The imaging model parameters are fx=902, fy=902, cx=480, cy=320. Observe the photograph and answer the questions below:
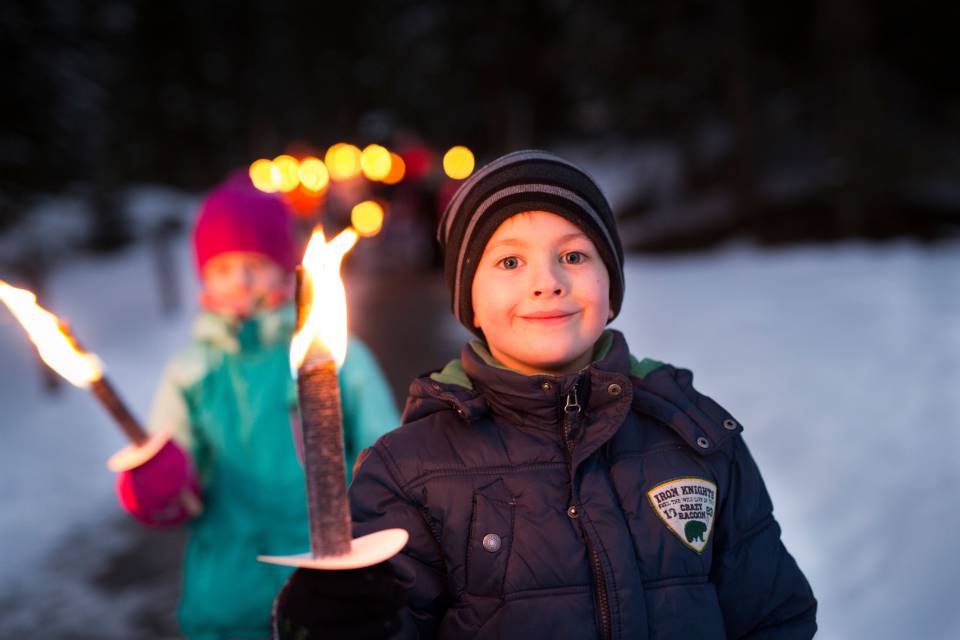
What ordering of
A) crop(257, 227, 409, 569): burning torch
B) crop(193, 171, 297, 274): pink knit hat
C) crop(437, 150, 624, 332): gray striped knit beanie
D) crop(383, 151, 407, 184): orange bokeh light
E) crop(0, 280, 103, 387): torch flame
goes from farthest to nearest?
→ crop(383, 151, 407, 184): orange bokeh light → crop(193, 171, 297, 274): pink knit hat → crop(437, 150, 624, 332): gray striped knit beanie → crop(0, 280, 103, 387): torch flame → crop(257, 227, 409, 569): burning torch

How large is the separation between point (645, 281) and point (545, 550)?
14122 mm

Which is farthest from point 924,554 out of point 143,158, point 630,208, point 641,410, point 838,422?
point 143,158

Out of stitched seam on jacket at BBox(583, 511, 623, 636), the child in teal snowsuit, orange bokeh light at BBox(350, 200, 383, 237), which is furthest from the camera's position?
orange bokeh light at BBox(350, 200, 383, 237)

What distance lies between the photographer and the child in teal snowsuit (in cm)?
304

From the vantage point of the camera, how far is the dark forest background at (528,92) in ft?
36.6

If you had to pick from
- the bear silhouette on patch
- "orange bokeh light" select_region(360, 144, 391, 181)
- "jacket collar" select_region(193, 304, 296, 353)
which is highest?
"orange bokeh light" select_region(360, 144, 391, 181)

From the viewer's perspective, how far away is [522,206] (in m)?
2.08

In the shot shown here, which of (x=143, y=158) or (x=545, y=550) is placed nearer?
(x=545, y=550)

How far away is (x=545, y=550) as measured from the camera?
1.89 meters

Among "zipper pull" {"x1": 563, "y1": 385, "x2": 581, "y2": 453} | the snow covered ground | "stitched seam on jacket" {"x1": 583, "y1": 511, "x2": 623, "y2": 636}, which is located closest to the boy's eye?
"zipper pull" {"x1": 563, "y1": 385, "x2": 581, "y2": 453}

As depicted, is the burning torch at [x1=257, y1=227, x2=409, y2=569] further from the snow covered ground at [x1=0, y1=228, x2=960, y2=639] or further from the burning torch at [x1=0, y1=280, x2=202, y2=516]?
the snow covered ground at [x1=0, y1=228, x2=960, y2=639]

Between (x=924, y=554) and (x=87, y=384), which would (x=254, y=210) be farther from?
(x=924, y=554)

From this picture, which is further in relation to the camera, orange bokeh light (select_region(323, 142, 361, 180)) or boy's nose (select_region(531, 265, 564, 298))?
orange bokeh light (select_region(323, 142, 361, 180))

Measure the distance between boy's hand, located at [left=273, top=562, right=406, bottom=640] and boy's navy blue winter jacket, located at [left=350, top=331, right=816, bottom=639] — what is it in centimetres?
51
